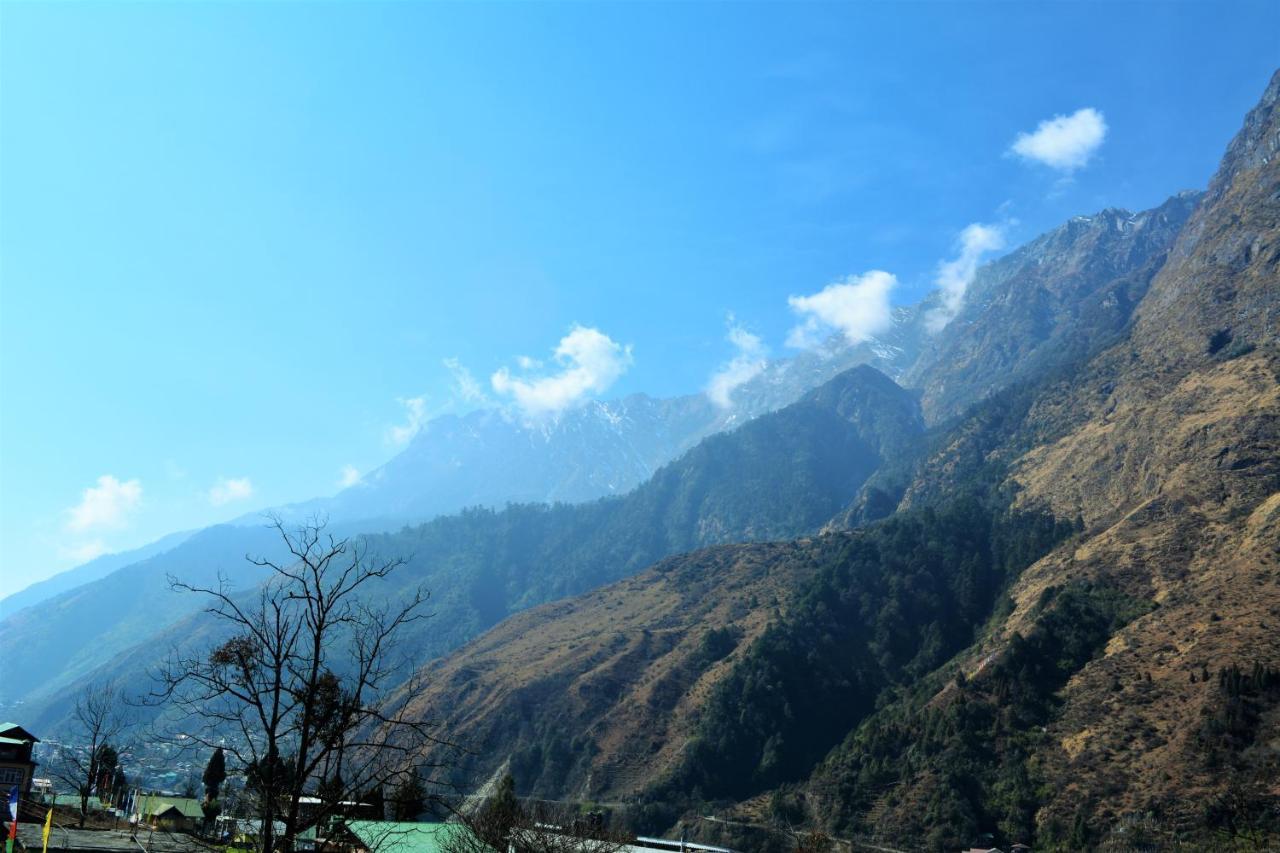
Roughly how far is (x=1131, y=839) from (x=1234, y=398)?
7723 cm

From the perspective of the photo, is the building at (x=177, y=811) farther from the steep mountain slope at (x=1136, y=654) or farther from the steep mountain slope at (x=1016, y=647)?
the steep mountain slope at (x=1136, y=654)

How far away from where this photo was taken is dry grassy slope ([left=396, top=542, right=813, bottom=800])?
119 meters

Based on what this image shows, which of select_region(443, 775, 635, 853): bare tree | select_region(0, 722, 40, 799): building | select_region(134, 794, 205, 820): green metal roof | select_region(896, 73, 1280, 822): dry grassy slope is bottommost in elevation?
select_region(134, 794, 205, 820): green metal roof

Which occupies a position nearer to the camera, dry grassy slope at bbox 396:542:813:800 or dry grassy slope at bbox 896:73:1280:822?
dry grassy slope at bbox 896:73:1280:822

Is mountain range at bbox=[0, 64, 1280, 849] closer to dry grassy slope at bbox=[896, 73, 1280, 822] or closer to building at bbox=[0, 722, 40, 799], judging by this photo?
dry grassy slope at bbox=[896, 73, 1280, 822]

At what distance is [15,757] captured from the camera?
5225 centimetres

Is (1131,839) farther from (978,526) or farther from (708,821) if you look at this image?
(978,526)

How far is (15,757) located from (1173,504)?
117 m

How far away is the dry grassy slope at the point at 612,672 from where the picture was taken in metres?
119

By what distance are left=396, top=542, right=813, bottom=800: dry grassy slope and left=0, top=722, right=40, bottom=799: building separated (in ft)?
152

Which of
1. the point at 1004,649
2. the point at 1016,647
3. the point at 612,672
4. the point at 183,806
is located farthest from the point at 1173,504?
the point at 183,806

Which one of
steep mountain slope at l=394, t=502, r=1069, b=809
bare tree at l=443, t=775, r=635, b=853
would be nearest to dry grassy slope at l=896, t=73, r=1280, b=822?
steep mountain slope at l=394, t=502, r=1069, b=809

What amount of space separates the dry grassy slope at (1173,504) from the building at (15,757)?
75.9 m

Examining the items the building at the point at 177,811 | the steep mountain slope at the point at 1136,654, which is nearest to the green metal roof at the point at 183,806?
the building at the point at 177,811
